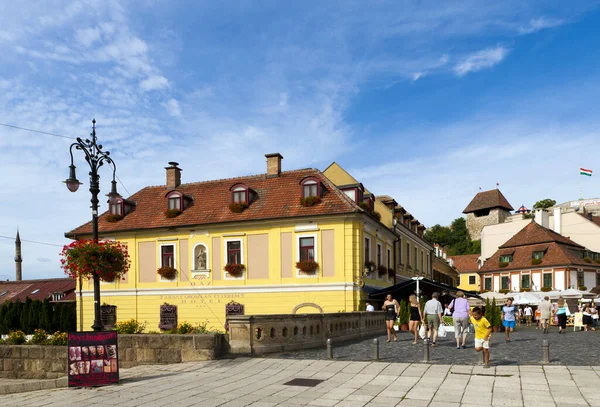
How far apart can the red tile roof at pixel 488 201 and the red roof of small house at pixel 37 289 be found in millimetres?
73494

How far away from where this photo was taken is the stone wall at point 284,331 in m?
14.6

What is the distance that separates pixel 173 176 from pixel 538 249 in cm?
3563

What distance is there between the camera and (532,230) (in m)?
54.1

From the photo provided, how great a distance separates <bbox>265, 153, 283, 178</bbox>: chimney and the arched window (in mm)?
6040

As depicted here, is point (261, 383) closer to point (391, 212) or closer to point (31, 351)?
point (31, 351)

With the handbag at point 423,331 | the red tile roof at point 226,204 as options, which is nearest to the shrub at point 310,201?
the red tile roof at point 226,204

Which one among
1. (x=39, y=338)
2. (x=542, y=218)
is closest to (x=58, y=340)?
(x=39, y=338)

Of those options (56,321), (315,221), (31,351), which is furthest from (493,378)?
(56,321)

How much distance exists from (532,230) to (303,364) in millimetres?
47452

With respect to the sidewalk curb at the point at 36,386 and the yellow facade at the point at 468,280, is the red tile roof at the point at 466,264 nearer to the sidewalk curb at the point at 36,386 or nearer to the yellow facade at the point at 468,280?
the yellow facade at the point at 468,280

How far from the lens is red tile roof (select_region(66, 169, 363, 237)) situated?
92.5 ft

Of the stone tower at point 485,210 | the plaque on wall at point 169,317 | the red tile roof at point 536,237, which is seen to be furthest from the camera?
the stone tower at point 485,210

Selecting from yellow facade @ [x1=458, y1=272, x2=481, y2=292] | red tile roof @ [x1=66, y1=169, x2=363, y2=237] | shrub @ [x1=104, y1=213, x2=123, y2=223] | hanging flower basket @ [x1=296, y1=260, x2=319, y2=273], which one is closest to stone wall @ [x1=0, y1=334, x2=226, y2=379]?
hanging flower basket @ [x1=296, y1=260, x2=319, y2=273]

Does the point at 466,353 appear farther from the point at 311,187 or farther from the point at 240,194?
the point at 240,194
